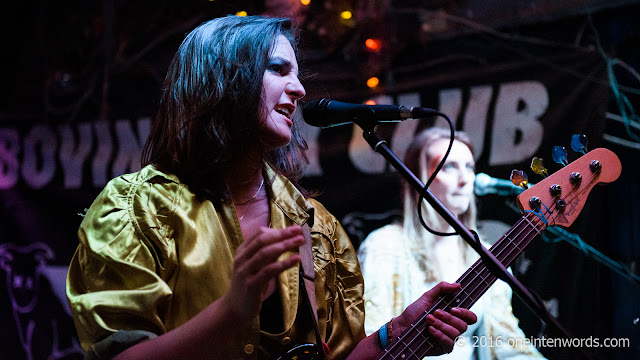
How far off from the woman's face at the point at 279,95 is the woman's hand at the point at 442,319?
24.6 inches

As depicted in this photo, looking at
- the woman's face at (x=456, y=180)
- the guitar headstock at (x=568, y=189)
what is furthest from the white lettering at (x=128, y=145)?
the guitar headstock at (x=568, y=189)

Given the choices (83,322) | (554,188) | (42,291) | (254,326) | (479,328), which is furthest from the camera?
(42,291)

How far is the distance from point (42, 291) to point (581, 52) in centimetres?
310

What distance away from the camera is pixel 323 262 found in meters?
1.89

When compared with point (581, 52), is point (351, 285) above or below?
below

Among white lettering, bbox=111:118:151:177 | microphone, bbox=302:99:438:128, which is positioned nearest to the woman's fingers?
microphone, bbox=302:99:438:128

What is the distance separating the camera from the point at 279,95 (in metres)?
1.75

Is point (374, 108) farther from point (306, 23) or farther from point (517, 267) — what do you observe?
point (306, 23)

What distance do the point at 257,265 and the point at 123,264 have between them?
1.32 feet

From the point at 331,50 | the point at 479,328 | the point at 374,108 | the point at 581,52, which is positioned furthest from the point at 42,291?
the point at 581,52

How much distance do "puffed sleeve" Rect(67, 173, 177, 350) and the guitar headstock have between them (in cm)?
104

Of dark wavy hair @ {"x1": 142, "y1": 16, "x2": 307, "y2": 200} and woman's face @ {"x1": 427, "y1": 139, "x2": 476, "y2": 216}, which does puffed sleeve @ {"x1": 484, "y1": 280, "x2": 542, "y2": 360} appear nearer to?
woman's face @ {"x1": 427, "y1": 139, "x2": 476, "y2": 216}

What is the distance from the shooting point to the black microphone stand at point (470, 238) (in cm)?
136

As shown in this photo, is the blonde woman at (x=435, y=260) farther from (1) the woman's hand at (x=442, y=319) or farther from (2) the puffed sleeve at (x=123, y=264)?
(2) the puffed sleeve at (x=123, y=264)
